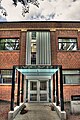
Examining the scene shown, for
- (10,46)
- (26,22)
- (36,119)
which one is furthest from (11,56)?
(36,119)

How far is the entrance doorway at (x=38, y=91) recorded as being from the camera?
1434cm

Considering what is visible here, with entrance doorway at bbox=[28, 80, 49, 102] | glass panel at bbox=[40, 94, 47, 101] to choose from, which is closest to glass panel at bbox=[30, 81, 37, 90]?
entrance doorway at bbox=[28, 80, 49, 102]

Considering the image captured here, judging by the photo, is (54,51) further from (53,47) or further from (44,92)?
(44,92)

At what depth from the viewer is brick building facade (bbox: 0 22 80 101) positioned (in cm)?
1453

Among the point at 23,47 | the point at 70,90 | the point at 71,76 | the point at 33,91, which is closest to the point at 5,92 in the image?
the point at 33,91

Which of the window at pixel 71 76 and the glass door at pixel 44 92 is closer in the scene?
the glass door at pixel 44 92

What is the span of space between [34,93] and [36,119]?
577 centimetres

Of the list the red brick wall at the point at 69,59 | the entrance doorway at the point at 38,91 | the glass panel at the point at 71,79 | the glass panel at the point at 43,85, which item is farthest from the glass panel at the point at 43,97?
the red brick wall at the point at 69,59

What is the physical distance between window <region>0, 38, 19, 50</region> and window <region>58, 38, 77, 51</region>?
450cm

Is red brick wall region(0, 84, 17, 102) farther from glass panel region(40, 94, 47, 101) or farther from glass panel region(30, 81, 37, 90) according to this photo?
glass panel region(40, 94, 47, 101)

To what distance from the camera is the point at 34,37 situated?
15680 mm

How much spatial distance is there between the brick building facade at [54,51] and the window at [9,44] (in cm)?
25

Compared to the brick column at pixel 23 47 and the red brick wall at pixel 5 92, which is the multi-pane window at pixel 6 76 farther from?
the brick column at pixel 23 47

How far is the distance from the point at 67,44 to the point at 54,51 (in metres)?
1.74
